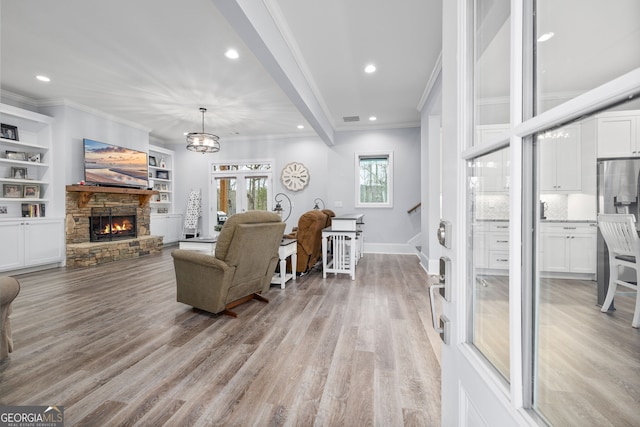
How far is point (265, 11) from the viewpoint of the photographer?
8.42 ft

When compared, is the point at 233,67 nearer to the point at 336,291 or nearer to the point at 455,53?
the point at 336,291

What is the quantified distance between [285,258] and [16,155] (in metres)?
4.91

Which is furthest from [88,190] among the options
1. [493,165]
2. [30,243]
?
Answer: [493,165]

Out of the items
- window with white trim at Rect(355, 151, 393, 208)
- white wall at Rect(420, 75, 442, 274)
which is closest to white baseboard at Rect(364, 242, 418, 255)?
window with white trim at Rect(355, 151, 393, 208)

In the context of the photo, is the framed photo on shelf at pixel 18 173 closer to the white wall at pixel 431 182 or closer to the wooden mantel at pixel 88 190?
the wooden mantel at pixel 88 190

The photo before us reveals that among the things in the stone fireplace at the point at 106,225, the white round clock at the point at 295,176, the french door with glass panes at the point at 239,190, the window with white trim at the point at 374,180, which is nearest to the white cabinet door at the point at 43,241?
the stone fireplace at the point at 106,225

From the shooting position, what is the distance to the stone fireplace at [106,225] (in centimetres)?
509

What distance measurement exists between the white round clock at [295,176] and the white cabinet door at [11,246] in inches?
190

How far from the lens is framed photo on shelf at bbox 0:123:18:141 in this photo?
14.7 ft

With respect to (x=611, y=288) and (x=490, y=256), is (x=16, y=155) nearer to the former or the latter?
(x=490, y=256)

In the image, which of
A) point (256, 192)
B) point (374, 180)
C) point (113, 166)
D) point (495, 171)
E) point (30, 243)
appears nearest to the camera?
point (495, 171)

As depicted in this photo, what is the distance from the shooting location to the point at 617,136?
321 mm

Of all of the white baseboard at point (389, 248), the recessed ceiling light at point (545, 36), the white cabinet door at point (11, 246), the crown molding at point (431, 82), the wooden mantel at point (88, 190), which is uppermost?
the crown molding at point (431, 82)

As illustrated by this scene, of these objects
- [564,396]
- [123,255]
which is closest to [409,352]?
[564,396]
